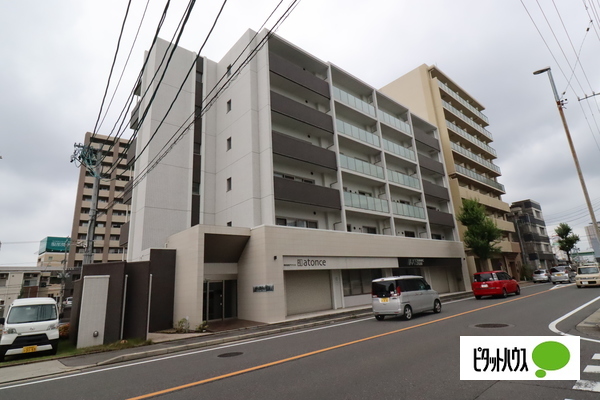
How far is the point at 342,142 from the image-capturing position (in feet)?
83.1

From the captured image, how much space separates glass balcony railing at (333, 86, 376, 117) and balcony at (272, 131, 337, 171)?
222 inches

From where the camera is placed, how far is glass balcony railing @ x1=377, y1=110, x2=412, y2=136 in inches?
1143

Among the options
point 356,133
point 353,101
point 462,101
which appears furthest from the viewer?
point 462,101

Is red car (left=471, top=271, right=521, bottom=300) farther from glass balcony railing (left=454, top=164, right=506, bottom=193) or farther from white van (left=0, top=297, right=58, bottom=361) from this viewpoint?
white van (left=0, top=297, right=58, bottom=361)

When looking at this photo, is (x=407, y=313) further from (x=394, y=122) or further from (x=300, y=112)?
(x=394, y=122)

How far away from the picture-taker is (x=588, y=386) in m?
4.54

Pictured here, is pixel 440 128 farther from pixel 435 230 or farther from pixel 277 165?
pixel 277 165

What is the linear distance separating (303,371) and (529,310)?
1187 centimetres

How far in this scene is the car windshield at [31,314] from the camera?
11.4 m

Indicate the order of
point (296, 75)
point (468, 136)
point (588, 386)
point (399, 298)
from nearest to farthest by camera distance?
1. point (588, 386)
2. point (399, 298)
3. point (296, 75)
4. point (468, 136)

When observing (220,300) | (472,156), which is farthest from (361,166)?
(472,156)

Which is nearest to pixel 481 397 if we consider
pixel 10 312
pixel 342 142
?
pixel 10 312

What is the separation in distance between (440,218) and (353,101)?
14.6 meters

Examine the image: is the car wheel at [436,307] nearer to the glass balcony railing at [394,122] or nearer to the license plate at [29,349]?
the license plate at [29,349]
